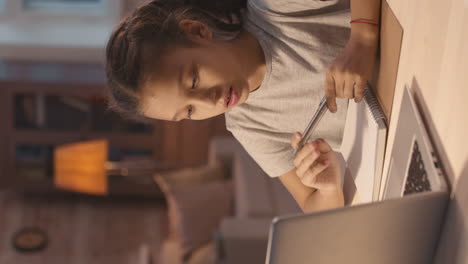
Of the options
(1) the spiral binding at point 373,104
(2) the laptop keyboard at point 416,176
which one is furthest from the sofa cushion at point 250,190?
(2) the laptop keyboard at point 416,176

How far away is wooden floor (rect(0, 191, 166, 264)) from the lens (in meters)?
3.39

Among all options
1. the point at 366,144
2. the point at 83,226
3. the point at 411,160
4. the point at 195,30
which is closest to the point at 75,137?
the point at 83,226

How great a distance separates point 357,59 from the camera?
72cm

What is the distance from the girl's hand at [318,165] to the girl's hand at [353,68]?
0.40 ft

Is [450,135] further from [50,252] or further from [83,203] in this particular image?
[83,203]

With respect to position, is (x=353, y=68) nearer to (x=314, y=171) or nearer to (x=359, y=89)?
(x=359, y=89)

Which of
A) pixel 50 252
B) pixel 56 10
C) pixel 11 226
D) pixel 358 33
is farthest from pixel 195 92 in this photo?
pixel 56 10

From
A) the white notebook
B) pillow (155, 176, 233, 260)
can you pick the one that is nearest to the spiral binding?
the white notebook

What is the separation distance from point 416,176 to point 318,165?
0.99ft

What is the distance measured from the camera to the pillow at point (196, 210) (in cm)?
292

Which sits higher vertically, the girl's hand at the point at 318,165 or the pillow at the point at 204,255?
the girl's hand at the point at 318,165

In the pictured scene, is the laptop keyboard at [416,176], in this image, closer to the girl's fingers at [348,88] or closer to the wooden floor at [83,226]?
the girl's fingers at [348,88]

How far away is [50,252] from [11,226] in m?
0.33

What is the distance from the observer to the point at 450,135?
0.50m
